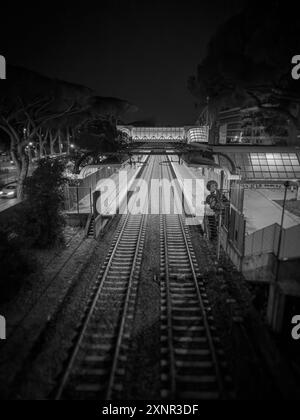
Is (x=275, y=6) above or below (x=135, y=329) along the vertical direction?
above

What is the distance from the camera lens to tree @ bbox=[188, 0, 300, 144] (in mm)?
14398

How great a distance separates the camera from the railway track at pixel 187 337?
204 inches

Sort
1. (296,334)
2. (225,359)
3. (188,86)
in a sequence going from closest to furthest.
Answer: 1. (225,359)
2. (296,334)
3. (188,86)

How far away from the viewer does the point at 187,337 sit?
6.42 metres

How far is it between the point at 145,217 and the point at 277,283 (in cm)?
912

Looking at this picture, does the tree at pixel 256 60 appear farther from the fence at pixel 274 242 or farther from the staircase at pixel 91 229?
the staircase at pixel 91 229

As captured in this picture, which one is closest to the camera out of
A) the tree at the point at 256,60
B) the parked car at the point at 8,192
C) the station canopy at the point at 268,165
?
the tree at the point at 256,60

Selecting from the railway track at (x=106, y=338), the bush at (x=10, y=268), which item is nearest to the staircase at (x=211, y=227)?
the railway track at (x=106, y=338)

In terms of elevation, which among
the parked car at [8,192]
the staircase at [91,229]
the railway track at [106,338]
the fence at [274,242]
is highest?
the fence at [274,242]

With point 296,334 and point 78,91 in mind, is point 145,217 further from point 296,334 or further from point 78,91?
point 78,91

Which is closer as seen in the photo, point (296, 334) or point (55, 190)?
point (296, 334)

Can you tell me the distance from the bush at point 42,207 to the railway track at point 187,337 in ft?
15.4
